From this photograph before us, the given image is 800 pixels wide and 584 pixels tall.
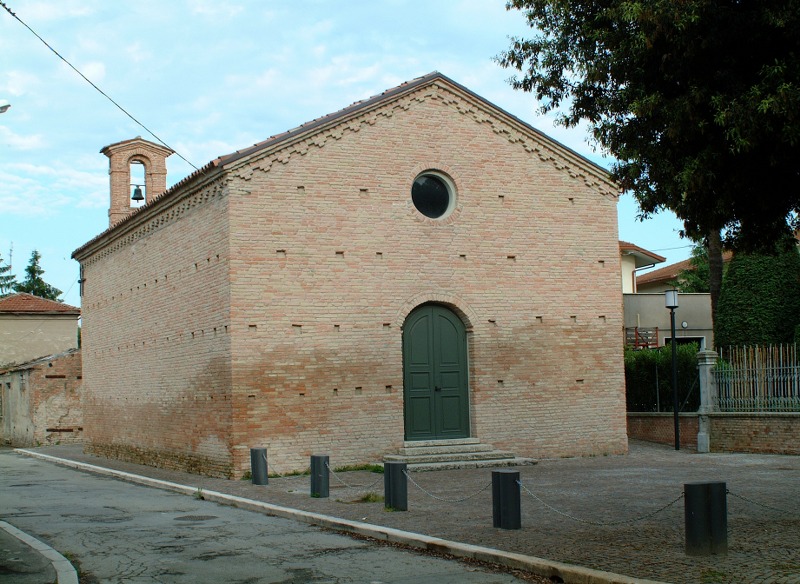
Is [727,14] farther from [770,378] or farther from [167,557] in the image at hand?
[770,378]

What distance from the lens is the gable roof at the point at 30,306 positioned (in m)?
41.2

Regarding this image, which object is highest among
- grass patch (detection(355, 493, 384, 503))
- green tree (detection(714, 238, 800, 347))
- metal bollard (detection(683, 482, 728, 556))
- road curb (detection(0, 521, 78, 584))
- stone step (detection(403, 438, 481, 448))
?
green tree (detection(714, 238, 800, 347))

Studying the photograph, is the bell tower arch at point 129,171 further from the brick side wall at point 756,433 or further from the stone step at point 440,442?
the brick side wall at point 756,433

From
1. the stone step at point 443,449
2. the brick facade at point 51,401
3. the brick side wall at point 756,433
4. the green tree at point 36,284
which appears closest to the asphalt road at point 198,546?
the stone step at point 443,449

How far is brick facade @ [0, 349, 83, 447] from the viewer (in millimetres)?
32219

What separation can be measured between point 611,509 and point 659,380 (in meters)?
12.3

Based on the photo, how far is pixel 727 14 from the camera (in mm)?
9000

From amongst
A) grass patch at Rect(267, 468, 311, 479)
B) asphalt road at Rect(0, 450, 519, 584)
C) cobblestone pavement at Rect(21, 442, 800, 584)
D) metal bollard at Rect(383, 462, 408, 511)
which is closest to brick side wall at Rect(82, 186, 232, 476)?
grass patch at Rect(267, 468, 311, 479)

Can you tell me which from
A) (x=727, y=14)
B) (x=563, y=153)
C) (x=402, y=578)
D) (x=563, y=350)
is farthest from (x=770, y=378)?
(x=402, y=578)

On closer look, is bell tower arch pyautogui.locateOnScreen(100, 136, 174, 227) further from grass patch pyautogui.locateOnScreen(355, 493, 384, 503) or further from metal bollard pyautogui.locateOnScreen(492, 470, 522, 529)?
metal bollard pyautogui.locateOnScreen(492, 470, 522, 529)

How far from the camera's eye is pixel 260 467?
15672 mm

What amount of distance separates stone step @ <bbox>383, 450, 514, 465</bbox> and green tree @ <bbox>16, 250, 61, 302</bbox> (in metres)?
57.9

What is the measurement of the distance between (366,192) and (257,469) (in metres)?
5.93

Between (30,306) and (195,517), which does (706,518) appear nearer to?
(195,517)
